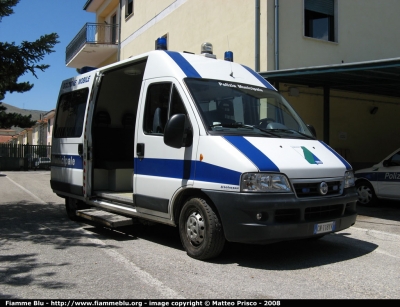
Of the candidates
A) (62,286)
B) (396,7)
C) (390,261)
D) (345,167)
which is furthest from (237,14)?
(62,286)

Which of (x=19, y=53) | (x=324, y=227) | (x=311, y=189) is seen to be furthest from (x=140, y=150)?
(x=19, y=53)

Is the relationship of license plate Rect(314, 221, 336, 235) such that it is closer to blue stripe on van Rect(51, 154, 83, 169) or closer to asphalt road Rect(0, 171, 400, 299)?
asphalt road Rect(0, 171, 400, 299)

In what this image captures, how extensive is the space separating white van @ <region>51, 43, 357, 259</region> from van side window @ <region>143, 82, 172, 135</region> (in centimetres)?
2

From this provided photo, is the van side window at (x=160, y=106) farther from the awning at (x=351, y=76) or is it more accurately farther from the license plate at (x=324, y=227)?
the awning at (x=351, y=76)

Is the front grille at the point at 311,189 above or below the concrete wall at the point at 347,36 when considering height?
below

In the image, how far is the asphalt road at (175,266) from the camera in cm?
428

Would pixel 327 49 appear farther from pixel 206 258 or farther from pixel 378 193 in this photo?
pixel 206 258

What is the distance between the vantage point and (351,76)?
35.7ft

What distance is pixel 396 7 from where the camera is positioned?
14867 millimetres

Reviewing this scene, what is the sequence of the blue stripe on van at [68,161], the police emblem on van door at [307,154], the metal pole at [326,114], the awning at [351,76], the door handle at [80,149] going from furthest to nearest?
the metal pole at [326,114], the awning at [351,76], the blue stripe on van at [68,161], the door handle at [80,149], the police emblem on van door at [307,154]

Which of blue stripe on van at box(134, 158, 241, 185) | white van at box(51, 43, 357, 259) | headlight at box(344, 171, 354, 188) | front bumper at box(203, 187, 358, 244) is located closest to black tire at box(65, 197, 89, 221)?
white van at box(51, 43, 357, 259)

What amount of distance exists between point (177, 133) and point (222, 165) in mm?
760

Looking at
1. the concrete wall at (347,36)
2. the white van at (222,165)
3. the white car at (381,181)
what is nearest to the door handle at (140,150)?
the white van at (222,165)

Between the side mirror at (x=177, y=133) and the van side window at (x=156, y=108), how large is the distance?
1.75ft
